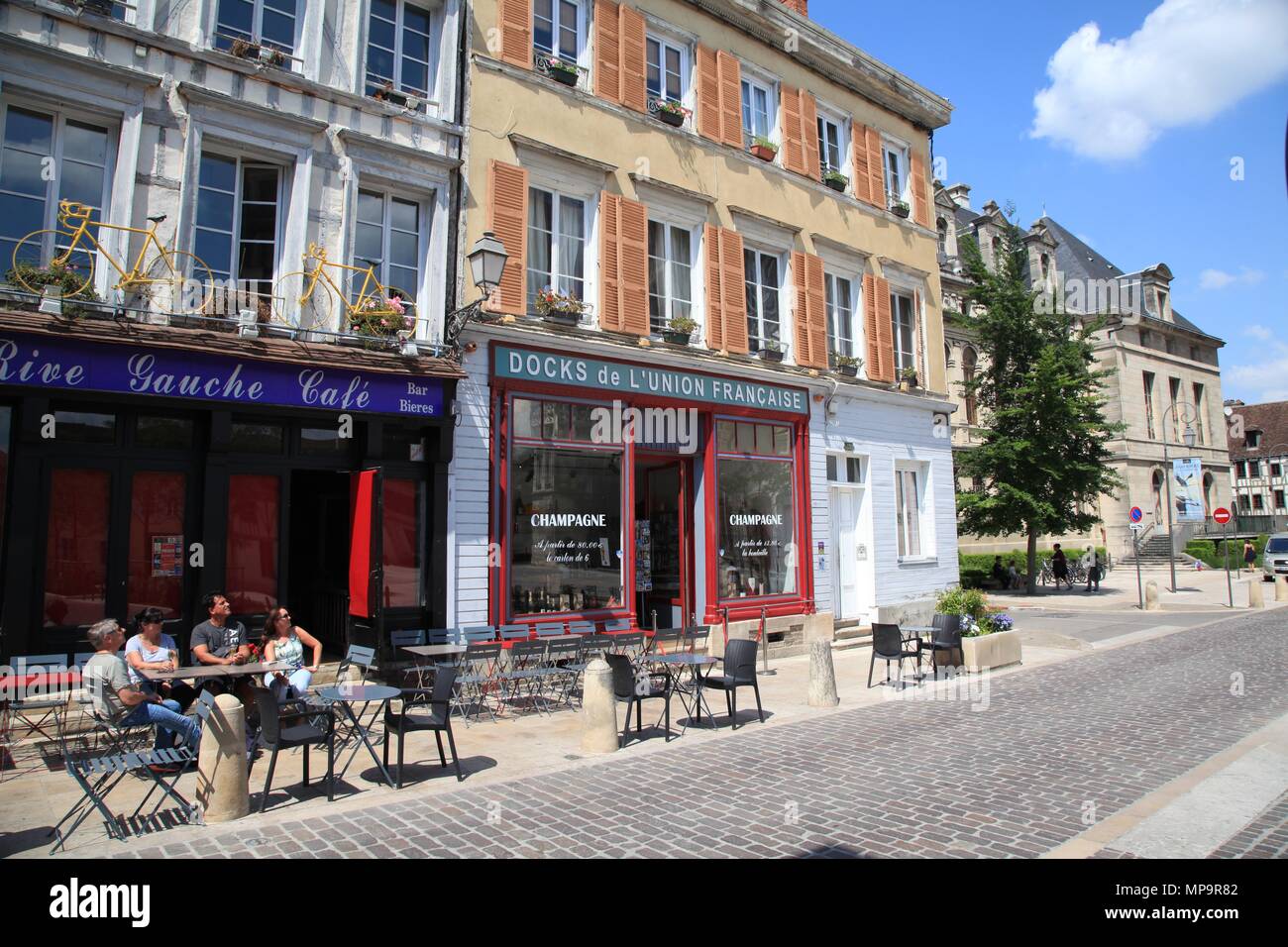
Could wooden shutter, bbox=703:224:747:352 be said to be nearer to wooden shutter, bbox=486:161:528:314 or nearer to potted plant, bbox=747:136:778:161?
potted plant, bbox=747:136:778:161

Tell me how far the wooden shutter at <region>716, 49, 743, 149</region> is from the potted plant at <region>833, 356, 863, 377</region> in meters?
4.72

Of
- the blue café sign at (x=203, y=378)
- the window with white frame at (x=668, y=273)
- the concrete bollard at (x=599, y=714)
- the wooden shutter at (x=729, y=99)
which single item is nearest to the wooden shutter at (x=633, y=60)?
the wooden shutter at (x=729, y=99)

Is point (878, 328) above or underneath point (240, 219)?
above

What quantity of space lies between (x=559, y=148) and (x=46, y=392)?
7.67m

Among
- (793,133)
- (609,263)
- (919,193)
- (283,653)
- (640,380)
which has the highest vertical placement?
(919,193)

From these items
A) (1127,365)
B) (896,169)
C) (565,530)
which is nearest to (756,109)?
(896,169)

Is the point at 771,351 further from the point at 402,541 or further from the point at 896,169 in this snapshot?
the point at 402,541

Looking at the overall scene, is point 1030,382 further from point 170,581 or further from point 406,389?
point 170,581

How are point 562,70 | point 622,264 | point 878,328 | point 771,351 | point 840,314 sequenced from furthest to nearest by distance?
1. point 878,328
2. point 840,314
3. point 771,351
4. point 622,264
5. point 562,70

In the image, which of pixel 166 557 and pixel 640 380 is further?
pixel 640 380

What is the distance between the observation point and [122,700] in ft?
20.9

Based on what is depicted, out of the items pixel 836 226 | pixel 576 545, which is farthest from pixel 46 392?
pixel 836 226

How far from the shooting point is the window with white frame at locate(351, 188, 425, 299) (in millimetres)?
10680

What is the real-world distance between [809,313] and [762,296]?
1.11 m
